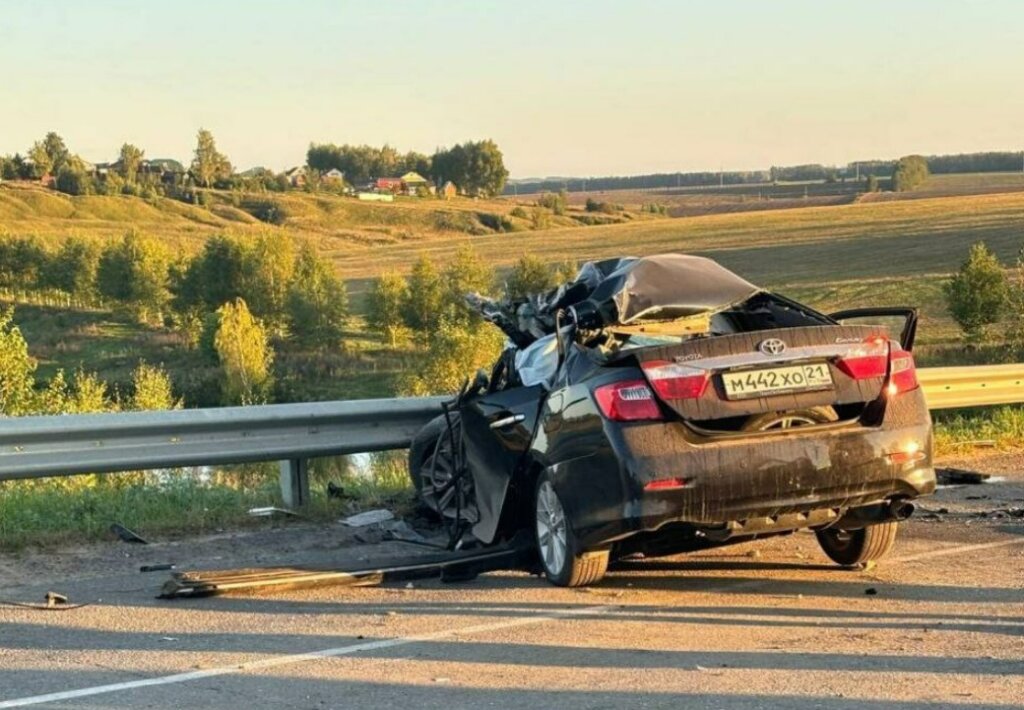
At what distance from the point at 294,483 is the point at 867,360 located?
4010 millimetres

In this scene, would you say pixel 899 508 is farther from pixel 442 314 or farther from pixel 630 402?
pixel 442 314

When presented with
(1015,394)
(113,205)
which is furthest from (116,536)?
(113,205)

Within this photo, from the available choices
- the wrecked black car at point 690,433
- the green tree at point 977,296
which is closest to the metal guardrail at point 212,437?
the wrecked black car at point 690,433

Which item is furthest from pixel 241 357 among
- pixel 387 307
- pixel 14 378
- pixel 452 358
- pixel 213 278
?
pixel 213 278

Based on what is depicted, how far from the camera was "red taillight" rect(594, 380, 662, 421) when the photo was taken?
219 inches

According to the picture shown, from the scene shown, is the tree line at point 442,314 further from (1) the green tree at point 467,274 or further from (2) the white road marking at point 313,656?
(2) the white road marking at point 313,656

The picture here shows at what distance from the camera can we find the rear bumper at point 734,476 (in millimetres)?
5496

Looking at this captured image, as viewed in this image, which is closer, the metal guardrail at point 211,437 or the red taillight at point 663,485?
the red taillight at point 663,485

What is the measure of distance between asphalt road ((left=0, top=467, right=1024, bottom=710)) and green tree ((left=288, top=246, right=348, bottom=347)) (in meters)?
82.8

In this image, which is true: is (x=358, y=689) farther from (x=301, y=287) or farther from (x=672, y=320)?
(x=301, y=287)

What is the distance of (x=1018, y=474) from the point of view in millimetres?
9609

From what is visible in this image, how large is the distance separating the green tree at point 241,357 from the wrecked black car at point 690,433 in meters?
64.6

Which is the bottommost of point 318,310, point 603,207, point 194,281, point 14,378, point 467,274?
point 14,378

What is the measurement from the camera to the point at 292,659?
496cm
